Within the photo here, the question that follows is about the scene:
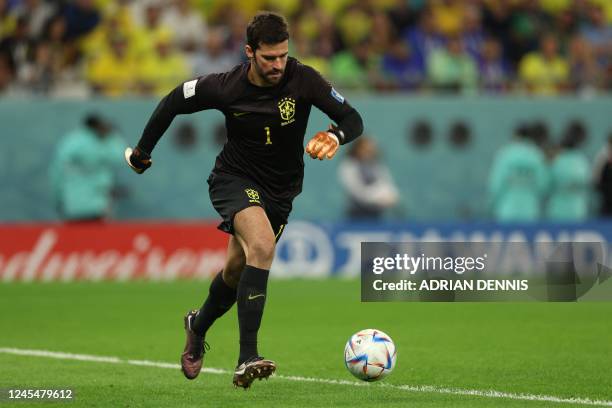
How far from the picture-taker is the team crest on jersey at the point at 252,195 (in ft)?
27.5

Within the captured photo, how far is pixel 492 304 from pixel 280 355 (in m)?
6.16

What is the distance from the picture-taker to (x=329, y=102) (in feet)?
28.0

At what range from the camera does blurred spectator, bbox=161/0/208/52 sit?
20.8 m

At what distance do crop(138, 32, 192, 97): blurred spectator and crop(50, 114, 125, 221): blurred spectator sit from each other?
1.29m

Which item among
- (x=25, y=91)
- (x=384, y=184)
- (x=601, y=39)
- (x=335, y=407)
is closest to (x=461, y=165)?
(x=384, y=184)

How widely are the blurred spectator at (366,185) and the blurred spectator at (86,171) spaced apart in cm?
357

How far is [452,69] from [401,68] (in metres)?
0.86

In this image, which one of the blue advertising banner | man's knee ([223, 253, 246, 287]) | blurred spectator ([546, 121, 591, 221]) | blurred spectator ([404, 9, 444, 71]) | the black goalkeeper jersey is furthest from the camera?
blurred spectator ([404, 9, 444, 71])

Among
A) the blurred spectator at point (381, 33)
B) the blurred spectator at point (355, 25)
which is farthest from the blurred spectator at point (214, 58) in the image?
the blurred spectator at point (381, 33)

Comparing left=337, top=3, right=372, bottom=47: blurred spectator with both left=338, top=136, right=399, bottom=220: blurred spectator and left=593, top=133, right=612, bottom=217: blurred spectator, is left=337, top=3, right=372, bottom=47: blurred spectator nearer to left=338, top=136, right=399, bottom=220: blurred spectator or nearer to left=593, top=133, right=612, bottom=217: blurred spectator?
left=338, top=136, right=399, bottom=220: blurred spectator

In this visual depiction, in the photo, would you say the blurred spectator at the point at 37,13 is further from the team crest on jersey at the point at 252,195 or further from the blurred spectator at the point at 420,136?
the team crest on jersey at the point at 252,195

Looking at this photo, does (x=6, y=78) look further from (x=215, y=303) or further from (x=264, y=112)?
(x=264, y=112)

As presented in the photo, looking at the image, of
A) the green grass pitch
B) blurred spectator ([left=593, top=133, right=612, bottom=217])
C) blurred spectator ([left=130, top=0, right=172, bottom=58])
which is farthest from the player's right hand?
blurred spectator ([left=593, top=133, right=612, bottom=217])

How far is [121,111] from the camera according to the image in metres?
21.2
